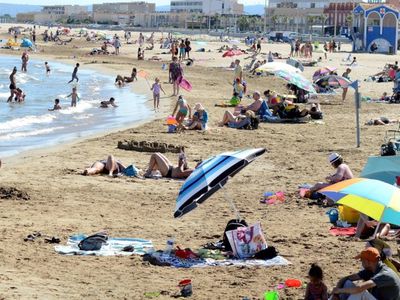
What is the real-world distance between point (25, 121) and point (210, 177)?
50.4 ft

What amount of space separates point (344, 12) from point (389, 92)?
2982 inches

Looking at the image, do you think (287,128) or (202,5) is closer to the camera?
(287,128)

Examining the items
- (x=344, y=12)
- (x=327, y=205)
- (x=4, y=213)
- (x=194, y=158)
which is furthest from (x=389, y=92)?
(x=344, y=12)

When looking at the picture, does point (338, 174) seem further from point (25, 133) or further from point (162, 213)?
point (25, 133)

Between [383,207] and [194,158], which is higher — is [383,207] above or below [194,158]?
above

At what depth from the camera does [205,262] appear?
8.75m

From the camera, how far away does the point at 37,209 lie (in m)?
11.0

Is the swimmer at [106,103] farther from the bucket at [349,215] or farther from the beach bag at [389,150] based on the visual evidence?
the bucket at [349,215]

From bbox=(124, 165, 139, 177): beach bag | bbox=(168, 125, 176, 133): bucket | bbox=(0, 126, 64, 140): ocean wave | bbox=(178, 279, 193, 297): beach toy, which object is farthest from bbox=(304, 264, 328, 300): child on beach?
bbox=(0, 126, 64, 140): ocean wave

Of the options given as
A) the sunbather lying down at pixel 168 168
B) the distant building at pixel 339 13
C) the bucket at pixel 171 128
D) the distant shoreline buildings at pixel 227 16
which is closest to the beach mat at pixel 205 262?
the sunbather lying down at pixel 168 168

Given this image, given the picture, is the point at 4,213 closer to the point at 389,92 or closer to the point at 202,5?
the point at 389,92

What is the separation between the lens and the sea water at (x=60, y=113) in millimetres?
19984

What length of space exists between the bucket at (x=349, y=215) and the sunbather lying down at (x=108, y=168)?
442 cm

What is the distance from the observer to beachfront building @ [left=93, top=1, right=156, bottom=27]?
15764 centimetres
